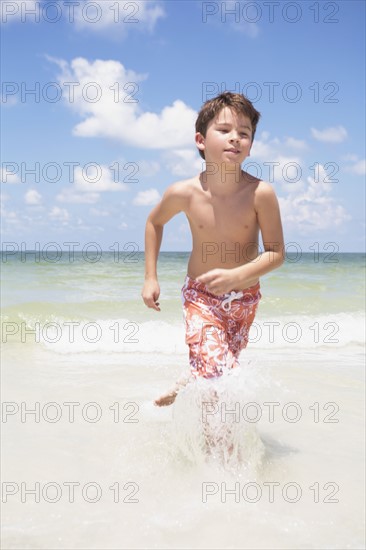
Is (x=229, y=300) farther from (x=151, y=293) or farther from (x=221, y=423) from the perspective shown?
(x=221, y=423)

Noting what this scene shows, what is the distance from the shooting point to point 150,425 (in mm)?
3564

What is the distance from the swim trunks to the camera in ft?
9.29

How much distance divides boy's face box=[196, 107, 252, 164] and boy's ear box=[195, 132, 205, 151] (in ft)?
0.34

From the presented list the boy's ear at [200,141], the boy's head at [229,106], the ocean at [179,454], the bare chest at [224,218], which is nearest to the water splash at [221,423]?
the ocean at [179,454]

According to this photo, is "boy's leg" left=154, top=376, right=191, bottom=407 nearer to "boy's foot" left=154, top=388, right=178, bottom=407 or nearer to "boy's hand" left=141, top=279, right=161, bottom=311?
"boy's foot" left=154, top=388, right=178, bottom=407

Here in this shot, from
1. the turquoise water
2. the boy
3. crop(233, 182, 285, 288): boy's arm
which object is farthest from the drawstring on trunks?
the turquoise water

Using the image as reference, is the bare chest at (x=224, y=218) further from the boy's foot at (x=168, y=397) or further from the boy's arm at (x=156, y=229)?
the boy's foot at (x=168, y=397)

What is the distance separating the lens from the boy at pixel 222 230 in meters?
2.80

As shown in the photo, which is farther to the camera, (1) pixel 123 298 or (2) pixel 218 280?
(1) pixel 123 298

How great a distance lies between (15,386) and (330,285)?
419 inches

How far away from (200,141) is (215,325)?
1.01 m

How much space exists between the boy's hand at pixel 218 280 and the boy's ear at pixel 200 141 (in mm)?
810

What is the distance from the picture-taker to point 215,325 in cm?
291

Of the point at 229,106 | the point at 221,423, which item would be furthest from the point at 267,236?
the point at 221,423
